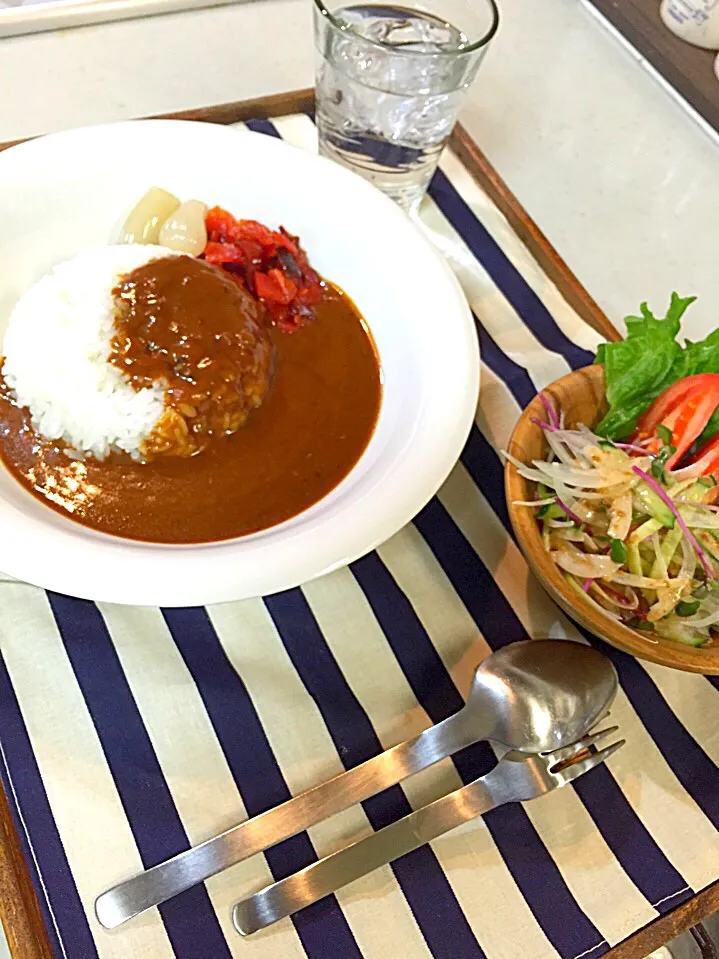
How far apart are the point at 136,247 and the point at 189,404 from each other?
38cm

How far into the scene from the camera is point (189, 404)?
4.54 feet

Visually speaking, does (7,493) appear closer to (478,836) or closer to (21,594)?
(21,594)

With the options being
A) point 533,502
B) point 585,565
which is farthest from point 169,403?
point 585,565

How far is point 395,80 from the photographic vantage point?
68.8 inches

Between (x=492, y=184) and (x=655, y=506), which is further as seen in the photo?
(x=492, y=184)

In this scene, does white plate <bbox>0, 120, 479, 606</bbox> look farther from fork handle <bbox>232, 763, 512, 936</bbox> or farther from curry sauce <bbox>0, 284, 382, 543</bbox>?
fork handle <bbox>232, 763, 512, 936</bbox>

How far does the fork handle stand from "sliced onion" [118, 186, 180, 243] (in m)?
1.10

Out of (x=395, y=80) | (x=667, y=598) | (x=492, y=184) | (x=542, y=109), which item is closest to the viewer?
(x=667, y=598)

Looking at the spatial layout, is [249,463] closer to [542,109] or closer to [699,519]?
[699,519]

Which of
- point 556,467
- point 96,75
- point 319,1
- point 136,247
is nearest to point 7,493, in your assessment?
point 136,247

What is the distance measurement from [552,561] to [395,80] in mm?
1080

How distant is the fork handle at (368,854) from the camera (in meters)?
1.10

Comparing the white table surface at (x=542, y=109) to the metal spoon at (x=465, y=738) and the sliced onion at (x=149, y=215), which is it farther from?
the metal spoon at (x=465, y=738)

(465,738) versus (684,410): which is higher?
(684,410)
